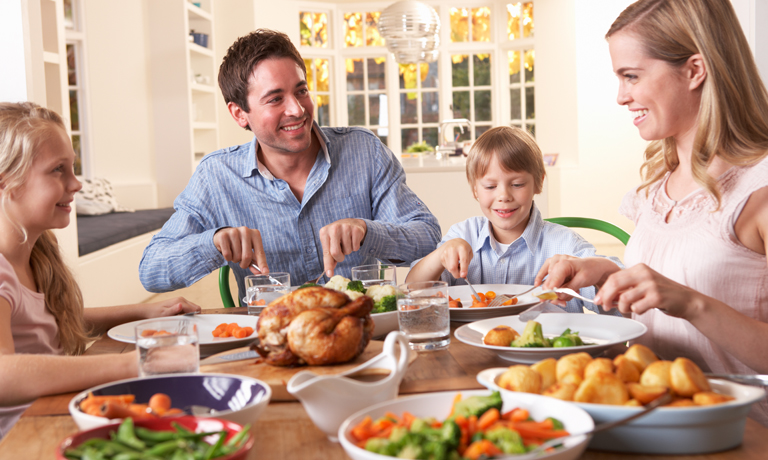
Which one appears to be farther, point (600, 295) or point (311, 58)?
point (311, 58)

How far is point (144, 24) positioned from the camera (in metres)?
6.95

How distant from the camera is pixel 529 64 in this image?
8719 millimetres

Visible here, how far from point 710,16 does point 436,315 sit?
77 cm

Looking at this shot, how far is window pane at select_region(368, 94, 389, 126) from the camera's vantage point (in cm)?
957

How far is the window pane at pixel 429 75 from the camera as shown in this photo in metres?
9.51

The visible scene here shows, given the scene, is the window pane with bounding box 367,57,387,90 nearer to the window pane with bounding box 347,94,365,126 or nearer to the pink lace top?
the window pane with bounding box 347,94,365,126

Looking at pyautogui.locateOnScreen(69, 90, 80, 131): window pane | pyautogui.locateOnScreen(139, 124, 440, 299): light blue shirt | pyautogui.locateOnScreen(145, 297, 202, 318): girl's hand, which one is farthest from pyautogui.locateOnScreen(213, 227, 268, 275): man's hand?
pyautogui.locateOnScreen(69, 90, 80, 131): window pane

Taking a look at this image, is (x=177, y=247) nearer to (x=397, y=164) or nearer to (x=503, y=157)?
(x=397, y=164)

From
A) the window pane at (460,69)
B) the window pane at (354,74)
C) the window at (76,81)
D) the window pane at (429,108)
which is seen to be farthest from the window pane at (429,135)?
the window at (76,81)

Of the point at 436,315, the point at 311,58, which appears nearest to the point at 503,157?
the point at 436,315

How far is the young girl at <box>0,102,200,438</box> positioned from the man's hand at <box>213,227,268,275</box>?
6.4 inches

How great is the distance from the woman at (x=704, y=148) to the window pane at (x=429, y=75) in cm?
840

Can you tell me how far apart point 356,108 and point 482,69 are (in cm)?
194

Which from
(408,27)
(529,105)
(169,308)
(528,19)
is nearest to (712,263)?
(169,308)
